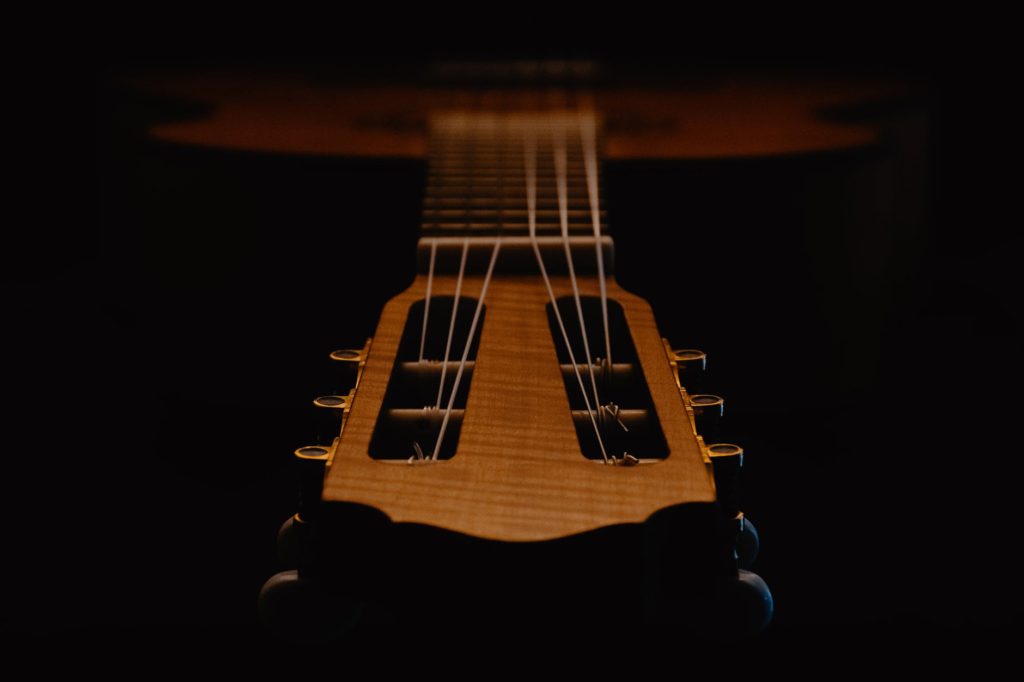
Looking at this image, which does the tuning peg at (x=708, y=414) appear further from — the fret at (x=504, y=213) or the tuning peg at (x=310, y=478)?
the fret at (x=504, y=213)

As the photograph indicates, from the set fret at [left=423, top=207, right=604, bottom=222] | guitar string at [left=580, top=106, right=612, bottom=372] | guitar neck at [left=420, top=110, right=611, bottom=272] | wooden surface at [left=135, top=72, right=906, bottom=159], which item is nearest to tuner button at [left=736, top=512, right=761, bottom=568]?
guitar string at [left=580, top=106, right=612, bottom=372]

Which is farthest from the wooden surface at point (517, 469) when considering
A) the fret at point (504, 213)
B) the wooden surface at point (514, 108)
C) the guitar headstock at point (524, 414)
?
the wooden surface at point (514, 108)

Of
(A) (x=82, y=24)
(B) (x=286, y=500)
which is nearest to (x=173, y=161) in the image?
(B) (x=286, y=500)

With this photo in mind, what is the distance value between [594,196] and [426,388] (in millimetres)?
452

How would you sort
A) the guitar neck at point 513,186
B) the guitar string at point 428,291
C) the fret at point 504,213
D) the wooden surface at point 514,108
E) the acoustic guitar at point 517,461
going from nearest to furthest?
the acoustic guitar at point 517,461
the guitar string at point 428,291
the guitar neck at point 513,186
the fret at point 504,213
the wooden surface at point 514,108

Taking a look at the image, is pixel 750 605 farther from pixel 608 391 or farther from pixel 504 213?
pixel 504 213

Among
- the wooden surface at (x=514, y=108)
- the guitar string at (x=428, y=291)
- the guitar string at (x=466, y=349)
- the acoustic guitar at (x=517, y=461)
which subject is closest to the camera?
the acoustic guitar at (x=517, y=461)

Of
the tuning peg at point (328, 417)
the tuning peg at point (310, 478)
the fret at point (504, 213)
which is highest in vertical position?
the fret at point (504, 213)

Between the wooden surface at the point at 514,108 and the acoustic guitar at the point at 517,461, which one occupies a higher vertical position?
the wooden surface at the point at 514,108

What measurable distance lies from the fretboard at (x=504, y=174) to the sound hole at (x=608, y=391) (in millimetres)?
140

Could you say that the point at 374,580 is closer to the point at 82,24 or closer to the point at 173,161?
the point at 173,161

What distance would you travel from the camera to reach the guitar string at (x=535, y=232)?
61cm

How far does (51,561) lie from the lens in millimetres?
1223

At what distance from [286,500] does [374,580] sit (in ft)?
3.04
